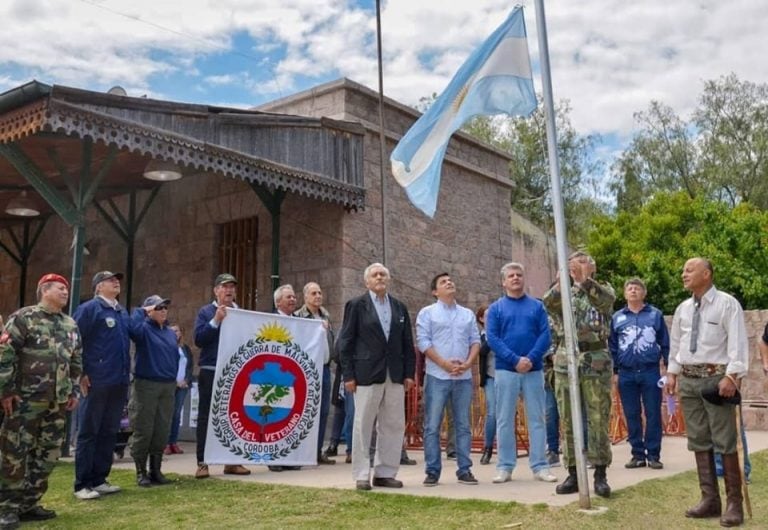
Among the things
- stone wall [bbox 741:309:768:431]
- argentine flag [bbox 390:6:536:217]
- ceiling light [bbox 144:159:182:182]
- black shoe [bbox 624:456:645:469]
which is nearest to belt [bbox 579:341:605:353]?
argentine flag [bbox 390:6:536:217]

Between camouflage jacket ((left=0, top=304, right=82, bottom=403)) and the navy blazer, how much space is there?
210 cm

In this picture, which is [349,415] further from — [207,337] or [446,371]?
[446,371]

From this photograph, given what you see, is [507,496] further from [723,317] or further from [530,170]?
[530,170]

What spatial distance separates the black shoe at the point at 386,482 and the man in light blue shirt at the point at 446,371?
25 cm

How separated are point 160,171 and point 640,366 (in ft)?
22.2

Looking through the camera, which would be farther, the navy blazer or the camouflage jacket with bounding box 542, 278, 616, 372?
the navy blazer

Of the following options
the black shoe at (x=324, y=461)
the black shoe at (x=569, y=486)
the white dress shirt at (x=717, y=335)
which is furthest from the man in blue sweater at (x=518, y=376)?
the black shoe at (x=324, y=461)

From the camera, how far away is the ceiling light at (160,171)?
33.9 feet

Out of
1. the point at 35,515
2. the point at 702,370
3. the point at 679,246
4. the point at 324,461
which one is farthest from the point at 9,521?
the point at 679,246

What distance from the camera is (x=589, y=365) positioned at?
568 centimetres

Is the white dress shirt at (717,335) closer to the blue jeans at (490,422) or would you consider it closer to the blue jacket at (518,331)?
the blue jacket at (518,331)

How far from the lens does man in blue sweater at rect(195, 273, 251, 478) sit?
22.4ft

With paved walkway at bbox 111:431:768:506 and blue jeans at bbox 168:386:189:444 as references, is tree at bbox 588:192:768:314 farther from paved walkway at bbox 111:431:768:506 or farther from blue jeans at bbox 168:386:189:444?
blue jeans at bbox 168:386:189:444

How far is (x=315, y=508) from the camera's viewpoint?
5266mm
